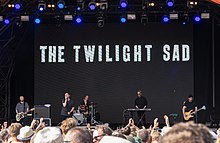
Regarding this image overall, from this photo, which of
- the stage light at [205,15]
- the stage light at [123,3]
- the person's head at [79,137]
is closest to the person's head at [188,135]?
the person's head at [79,137]

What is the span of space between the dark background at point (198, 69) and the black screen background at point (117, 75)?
394 mm

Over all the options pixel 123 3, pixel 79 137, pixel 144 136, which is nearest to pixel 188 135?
pixel 79 137

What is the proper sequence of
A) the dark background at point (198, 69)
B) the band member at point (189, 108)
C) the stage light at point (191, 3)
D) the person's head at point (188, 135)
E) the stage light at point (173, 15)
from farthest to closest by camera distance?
the dark background at point (198, 69)
the stage light at point (173, 15)
the band member at point (189, 108)
the stage light at point (191, 3)
the person's head at point (188, 135)

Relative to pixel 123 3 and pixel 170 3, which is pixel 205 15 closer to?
pixel 170 3

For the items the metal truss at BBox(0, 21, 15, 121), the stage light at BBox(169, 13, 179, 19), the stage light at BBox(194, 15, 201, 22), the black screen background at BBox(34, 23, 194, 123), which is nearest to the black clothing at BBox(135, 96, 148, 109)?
the black screen background at BBox(34, 23, 194, 123)

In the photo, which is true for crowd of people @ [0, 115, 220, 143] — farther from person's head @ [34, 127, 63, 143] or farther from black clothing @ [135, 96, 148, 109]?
black clothing @ [135, 96, 148, 109]

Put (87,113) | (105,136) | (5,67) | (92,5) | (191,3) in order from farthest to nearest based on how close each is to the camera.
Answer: (5,67), (87,113), (191,3), (92,5), (105,136)

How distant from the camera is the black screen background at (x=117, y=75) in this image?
19344 mm

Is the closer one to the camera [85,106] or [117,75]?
[85,106]

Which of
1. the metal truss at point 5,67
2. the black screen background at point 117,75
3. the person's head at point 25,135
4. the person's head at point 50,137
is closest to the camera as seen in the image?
the person's head at point 50,137

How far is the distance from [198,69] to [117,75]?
322 centimetres

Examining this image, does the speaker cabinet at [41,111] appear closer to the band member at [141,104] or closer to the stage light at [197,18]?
the band member at [141,104]

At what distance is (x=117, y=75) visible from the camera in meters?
19.5

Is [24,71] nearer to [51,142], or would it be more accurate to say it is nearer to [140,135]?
[140,135]
